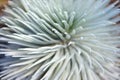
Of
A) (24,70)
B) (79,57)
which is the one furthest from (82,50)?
(24,70)

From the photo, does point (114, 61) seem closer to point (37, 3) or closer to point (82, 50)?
point (82, 50)

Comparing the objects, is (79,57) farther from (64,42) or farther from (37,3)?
(37,3)

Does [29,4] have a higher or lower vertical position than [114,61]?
higher

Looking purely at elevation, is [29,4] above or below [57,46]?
above

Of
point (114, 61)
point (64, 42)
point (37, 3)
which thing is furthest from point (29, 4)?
point (114, 61)

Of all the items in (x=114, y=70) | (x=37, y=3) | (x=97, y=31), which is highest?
(x=37, y=3)
